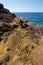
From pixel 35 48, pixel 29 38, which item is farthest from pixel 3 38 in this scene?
pixel 35 48

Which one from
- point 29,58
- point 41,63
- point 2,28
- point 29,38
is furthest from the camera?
point 2,28

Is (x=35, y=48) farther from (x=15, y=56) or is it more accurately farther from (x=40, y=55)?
(x=15, y=56)

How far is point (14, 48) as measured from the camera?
1168cm

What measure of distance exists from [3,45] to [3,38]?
5.24 ft

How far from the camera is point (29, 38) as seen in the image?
45.0 ft

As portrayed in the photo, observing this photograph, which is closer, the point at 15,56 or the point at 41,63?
the point at 41,63

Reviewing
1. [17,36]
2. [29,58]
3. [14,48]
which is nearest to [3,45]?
[14,48]

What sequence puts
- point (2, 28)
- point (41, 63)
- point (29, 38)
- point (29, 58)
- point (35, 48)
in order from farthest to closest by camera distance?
point (2, 28) → point (29, 38) → point (35, 48) → point (29, 58) → point (41, 63)

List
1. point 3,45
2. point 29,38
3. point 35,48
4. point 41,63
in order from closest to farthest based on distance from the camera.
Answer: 1. point 41,63
2. point 35,48
3. point 3,45
4. point 29,38

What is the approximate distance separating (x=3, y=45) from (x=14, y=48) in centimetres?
132

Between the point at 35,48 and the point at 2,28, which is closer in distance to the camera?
the point at 35,48

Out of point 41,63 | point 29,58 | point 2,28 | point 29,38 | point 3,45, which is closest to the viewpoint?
point 41,63

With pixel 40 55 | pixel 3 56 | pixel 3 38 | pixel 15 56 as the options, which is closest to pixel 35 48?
pixel 40 55

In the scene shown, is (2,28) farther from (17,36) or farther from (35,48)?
(35,48)
